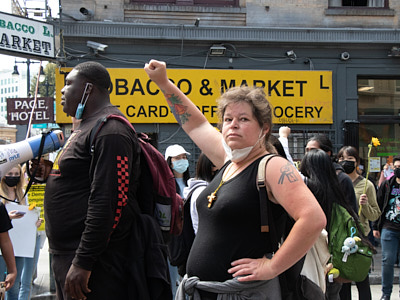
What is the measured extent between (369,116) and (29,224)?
787cm

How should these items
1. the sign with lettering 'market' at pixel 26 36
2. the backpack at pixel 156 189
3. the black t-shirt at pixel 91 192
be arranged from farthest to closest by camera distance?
the sign with lettering 'market' at pixel 26 36, the backpack at pixel 156 189, the black t-shirt at pixel 91 192

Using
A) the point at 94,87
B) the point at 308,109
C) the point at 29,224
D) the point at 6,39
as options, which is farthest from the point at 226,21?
the point at 94,87

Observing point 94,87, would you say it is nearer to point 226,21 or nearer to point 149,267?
point 149,267

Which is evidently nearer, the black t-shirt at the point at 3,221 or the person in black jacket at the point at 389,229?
the black t-shirt at the point at 3,221

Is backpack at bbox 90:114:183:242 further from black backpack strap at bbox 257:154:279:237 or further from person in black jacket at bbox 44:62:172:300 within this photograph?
black backpack strap at bbox 257:154:279:237

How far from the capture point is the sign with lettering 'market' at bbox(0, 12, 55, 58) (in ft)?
25.2

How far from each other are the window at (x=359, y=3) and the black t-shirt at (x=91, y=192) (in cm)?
918

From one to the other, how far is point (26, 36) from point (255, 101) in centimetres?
625

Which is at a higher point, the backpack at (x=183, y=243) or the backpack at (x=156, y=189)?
the backpack at (x=156, y=189)

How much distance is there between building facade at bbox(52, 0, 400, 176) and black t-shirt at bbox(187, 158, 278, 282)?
7.82 metres

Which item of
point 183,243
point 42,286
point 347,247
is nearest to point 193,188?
point 183,243

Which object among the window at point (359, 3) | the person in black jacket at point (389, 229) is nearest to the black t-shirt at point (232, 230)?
the person in black jacket at point (389, 229)

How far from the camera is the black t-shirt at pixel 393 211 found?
21.6ft

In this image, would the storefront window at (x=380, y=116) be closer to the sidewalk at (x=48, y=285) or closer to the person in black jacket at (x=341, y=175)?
the sidewalk at (x=48, y=285)
